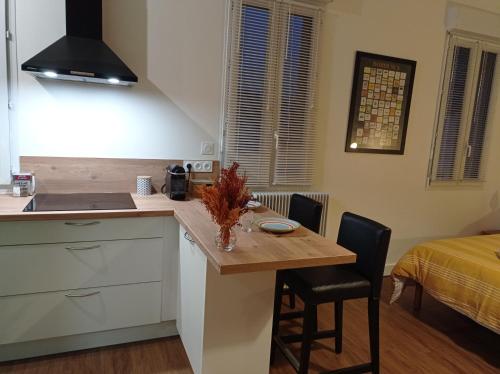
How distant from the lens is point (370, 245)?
191 cm

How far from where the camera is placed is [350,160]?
3285mm

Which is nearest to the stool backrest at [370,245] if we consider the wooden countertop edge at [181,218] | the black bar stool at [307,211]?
the black bar stool at [307,211]

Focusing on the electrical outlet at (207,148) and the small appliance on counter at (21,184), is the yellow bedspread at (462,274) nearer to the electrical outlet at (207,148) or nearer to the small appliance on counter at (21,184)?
the electrical outlet at (207,148)

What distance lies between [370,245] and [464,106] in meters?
2.62

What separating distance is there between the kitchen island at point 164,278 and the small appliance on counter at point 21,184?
0.09 m

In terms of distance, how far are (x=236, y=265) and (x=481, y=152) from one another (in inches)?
142

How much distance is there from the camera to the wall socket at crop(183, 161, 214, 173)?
2.76 m

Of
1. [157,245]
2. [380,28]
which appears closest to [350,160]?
[380,28]

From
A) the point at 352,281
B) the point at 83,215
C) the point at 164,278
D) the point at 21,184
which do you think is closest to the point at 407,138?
the point at 352,281

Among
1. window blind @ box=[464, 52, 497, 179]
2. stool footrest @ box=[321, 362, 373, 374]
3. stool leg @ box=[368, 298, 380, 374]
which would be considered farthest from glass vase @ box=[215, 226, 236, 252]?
window blind @ box=[464, 52, 497, 179]

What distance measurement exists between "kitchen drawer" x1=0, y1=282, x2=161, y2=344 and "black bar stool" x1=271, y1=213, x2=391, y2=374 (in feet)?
2.82

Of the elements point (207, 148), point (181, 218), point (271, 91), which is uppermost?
point (271, 91)

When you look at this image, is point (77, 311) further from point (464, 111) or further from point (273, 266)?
point (464, 111)

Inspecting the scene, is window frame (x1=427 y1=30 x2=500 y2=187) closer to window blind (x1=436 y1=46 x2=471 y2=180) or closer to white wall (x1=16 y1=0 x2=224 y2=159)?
window blind (x1=436 y1=46 x2=471 y2=180)
